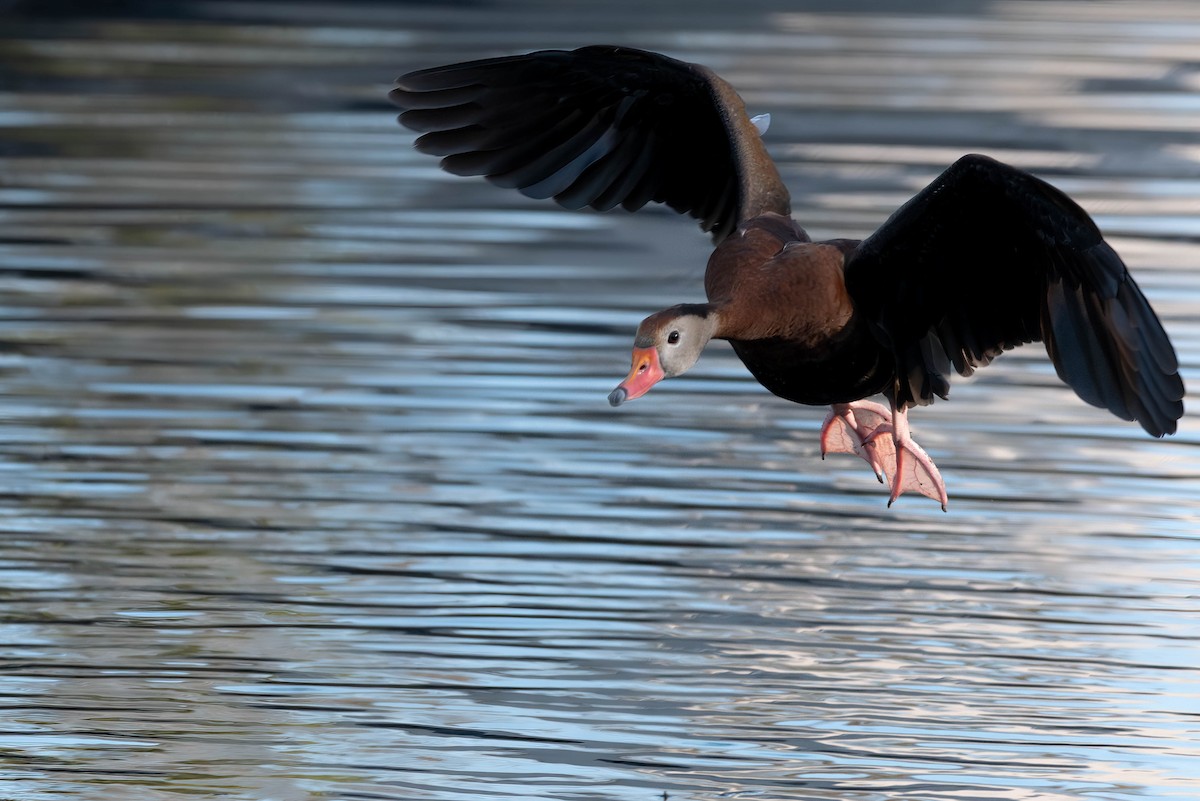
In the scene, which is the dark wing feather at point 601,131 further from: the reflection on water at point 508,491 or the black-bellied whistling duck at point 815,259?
the reflection on water at point 508,491

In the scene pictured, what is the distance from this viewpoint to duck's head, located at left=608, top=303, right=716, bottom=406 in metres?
6.82

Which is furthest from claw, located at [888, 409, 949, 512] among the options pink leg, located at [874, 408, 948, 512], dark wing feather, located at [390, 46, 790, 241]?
dark wing feather, located at [390, 46, 790, 241]

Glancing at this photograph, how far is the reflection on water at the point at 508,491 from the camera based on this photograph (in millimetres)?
7383

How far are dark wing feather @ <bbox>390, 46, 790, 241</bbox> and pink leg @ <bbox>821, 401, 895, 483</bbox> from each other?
0.79m

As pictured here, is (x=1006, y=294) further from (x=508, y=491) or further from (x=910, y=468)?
(x=508, y=491)

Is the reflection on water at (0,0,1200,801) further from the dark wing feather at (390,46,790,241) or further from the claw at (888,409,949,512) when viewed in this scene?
the dark wing feather at (390,46,790,241)

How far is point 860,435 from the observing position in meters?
8.35

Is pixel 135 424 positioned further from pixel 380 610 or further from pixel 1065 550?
pixel 1065 550

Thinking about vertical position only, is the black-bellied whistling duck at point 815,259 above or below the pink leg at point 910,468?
above

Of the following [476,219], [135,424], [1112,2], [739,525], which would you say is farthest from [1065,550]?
[1112,2]

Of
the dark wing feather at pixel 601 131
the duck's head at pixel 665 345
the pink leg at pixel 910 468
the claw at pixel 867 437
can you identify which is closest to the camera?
the duck's head at pixel 665 345

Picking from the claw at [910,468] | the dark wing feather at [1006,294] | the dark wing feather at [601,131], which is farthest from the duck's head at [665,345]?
the claw at [910,468]

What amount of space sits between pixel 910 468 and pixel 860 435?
321 millimetres

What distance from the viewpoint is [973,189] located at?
717cm
